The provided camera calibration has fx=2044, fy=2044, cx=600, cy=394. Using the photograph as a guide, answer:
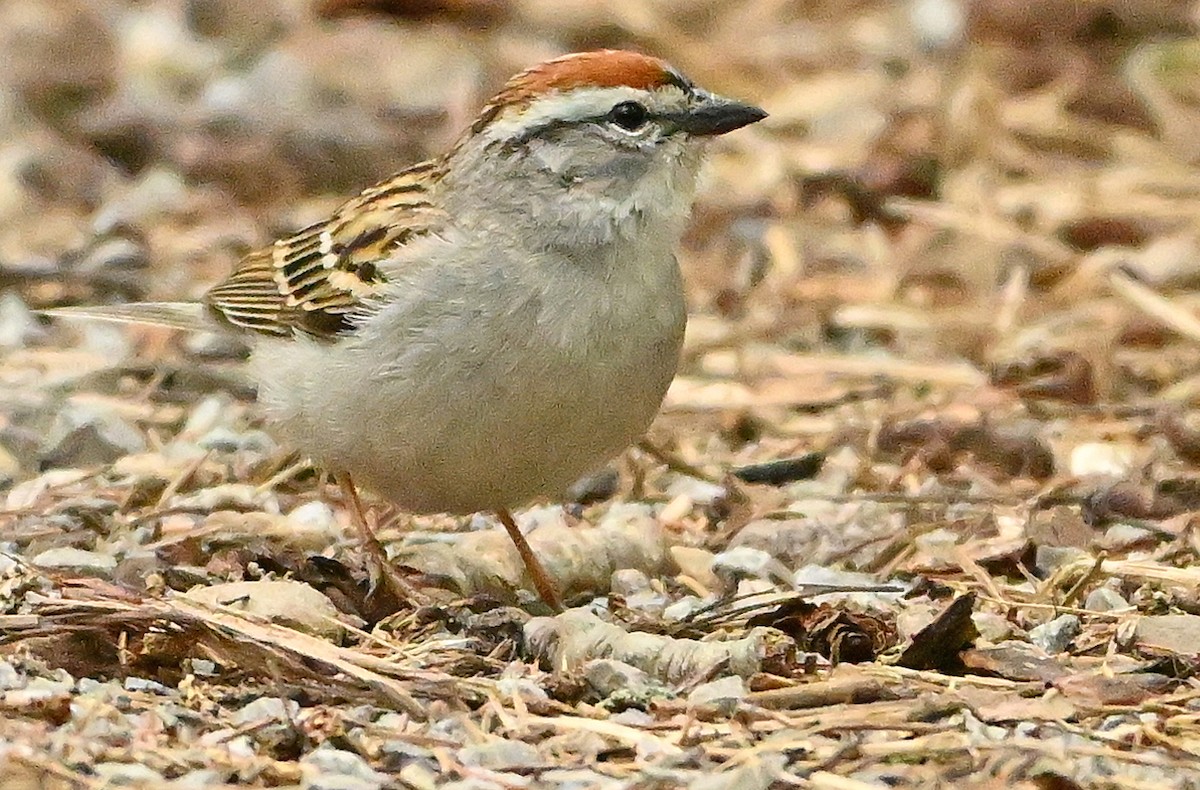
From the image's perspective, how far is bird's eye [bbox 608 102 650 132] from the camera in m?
4.40

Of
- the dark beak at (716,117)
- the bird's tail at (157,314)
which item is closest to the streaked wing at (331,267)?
the bird's tail at (157,314)

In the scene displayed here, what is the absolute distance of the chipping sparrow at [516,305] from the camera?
4105 millimetres

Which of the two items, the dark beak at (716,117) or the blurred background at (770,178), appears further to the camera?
the blurred background at (770,178)

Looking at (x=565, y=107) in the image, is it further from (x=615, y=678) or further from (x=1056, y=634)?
(x=1056, y=634)

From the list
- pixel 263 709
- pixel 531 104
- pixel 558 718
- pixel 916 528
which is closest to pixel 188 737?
pixel 263 709

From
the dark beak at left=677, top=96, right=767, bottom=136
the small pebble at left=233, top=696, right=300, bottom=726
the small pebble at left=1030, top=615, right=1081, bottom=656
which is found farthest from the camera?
the dark beak at left=677, top=96, right=767, bottom=136

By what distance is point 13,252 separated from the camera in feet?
23.5

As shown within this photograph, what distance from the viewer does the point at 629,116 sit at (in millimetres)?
4410

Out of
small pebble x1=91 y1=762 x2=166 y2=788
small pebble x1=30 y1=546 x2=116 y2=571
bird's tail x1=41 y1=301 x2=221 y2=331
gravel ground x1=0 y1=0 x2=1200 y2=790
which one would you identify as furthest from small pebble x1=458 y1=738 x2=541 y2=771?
bird's tail x1=41 y1=301 x2=221 y2=331

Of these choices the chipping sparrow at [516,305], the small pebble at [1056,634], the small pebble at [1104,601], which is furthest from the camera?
the small pebble at [1104,601]

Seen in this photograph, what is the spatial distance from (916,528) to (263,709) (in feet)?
6.12

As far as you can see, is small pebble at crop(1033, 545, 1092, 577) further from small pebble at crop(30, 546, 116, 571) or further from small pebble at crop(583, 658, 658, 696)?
small pebble at crop(30, 546, 116, 571)

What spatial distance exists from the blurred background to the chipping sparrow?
1199mm

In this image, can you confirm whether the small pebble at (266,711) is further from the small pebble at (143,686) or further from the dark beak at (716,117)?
the dark beak at (716,117)
